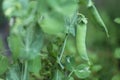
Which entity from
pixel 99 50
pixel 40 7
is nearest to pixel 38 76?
pixel 40 7

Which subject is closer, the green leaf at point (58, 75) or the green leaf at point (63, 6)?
the green leaf at point (63, 6)

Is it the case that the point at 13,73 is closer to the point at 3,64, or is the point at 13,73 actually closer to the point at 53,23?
the point at 3,64

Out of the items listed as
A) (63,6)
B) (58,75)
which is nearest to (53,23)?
(63,6)

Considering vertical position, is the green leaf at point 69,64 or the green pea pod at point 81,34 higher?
the green pea pod at point 81,34

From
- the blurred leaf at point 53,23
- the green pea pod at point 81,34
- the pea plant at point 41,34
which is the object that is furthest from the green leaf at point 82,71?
the blurred leaf at point 53,23

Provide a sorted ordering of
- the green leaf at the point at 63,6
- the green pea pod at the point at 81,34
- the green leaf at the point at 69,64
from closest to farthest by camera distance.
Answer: the green leaf at the point at 63,6
the green pea pod at the point at 81,34
the green leaf at the point at 69,64

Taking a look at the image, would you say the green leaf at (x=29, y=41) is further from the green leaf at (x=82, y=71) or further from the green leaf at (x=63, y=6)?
the green leaf at (x=82, y=71)

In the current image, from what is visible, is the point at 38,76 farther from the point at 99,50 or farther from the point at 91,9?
the point at 99,50
